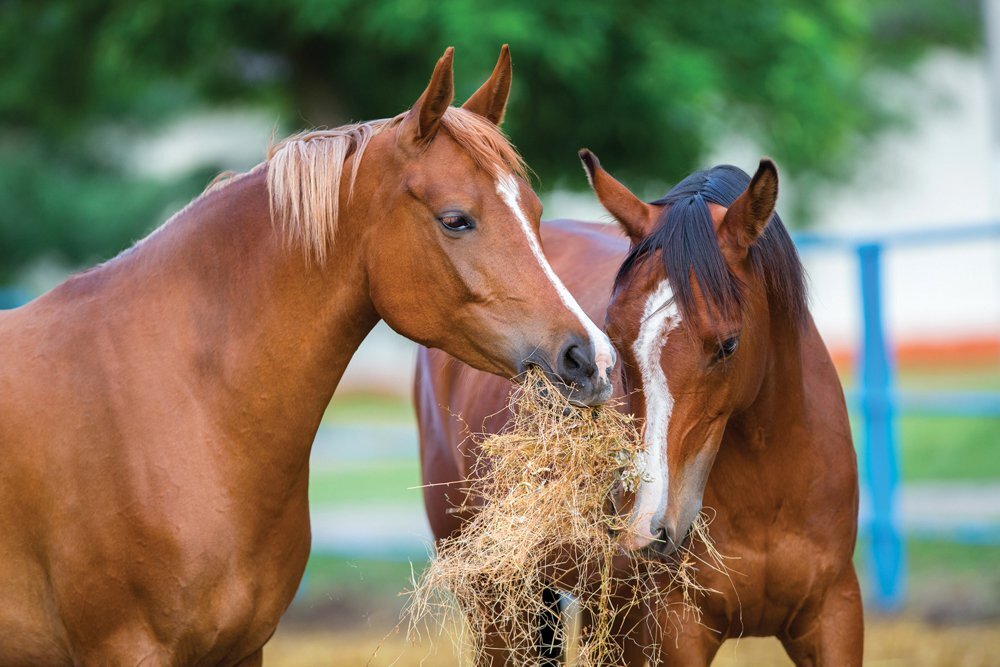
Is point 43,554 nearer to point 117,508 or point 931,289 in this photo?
point 117,508

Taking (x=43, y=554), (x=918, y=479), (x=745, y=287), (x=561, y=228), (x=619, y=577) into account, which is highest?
(x=561, y=228)

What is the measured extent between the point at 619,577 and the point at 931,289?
19.2 meters

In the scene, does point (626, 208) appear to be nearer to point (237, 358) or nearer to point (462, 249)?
point (462, 249)

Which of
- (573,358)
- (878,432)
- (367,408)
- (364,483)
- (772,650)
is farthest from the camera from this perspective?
(367,408)

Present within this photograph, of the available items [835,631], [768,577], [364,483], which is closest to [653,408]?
[768,577]

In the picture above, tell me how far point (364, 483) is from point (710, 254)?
483 inches

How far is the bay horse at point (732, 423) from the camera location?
288 cm

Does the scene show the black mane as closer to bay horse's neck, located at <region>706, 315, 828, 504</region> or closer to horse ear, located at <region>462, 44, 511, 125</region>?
bay horse's neck, located at <region>706, 315, 828, 504</region>

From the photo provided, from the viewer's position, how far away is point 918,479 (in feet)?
35.2

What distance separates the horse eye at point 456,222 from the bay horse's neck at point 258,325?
0.95 feet

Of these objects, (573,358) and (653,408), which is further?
(653,408)

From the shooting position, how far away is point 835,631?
3.22 metres

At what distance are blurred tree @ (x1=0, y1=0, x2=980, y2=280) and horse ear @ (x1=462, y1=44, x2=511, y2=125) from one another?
3.62 metres

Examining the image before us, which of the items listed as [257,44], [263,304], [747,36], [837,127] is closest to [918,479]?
[837,127]
